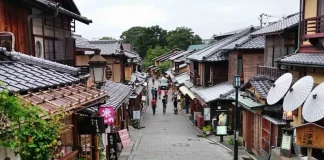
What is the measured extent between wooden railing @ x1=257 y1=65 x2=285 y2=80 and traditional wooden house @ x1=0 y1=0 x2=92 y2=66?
34.0 feet

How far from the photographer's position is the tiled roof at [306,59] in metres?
11.3

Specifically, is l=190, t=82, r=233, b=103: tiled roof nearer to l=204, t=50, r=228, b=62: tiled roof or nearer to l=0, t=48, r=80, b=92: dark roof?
l=204, t=50, r=228, b=62: tiled roof

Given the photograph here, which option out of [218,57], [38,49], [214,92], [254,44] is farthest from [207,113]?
[38,49]

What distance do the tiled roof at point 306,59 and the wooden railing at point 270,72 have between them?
11.7 ft

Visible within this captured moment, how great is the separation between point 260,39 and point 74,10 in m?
16.8

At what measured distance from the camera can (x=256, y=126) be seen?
59.8 ft

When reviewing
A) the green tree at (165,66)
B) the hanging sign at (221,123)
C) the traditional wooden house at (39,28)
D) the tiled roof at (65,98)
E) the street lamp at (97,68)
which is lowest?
the hanging sign at (221,123)

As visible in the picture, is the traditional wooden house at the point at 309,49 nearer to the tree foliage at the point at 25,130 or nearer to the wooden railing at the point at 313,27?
the wooden railing at the point at 313,27

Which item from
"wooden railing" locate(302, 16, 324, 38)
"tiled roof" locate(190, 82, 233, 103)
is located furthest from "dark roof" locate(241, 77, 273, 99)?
"tiled roof" locate(190, 82, 233, 103)

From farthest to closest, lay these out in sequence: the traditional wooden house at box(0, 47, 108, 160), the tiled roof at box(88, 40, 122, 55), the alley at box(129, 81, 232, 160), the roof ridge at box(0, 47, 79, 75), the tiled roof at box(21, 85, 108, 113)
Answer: the tiled roof at box(88, 40, 122, 55) → the alley at box(129, 81, 232, 160) → the roof ridge at box(0, 47, 79, 75) → the traditional wooden house at box(0, 47, 108, 160) → the tiled roof at box(21, 85, 108, 113)

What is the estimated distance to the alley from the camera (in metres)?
19.1

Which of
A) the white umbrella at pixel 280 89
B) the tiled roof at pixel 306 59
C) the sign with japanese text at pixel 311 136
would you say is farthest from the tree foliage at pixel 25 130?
the white umbrella at pixel 280 89

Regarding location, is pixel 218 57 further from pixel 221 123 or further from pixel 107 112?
pixel 107 112

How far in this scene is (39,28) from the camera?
487 inches
